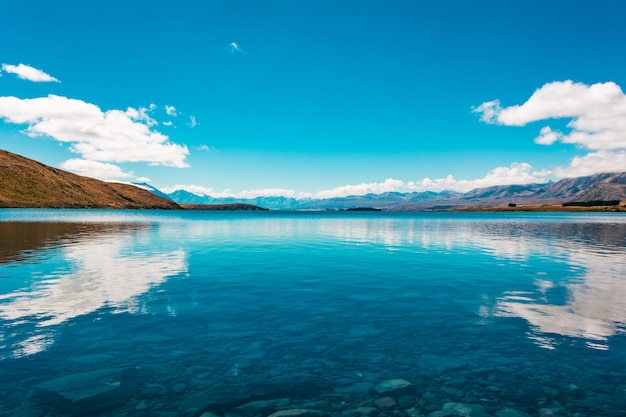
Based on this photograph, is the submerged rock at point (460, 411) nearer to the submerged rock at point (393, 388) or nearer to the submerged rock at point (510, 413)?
the submerged rock at point (510, 413)

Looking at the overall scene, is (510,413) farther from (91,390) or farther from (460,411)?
(91,390)

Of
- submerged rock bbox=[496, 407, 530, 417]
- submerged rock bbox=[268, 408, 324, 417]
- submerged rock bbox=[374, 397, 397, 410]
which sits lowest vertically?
submerged rock bbox=[496, 407, 530, 417]

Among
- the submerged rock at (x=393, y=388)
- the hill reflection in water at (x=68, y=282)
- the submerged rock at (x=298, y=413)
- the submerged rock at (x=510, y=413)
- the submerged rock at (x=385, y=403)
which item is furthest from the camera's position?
the hill reflection in water at (x=68, y=282)

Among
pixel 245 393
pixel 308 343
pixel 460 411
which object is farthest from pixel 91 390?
pixel 460 411

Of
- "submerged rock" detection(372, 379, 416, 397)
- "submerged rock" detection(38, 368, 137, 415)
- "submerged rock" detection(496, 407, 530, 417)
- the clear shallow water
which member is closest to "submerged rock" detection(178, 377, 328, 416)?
the clear shallow water

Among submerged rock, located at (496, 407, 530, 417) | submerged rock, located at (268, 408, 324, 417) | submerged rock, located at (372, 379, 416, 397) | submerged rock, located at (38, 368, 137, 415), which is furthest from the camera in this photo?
submerged rock, located at (372, 379, 416, 397)

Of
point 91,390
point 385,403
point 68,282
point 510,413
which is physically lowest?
point 510,413

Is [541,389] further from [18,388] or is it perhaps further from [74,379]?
[18,388]

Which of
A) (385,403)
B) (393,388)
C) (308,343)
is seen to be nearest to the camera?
(385,403)

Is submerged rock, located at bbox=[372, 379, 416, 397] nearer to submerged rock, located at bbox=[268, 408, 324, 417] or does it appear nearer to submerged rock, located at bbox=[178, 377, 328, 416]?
submerged rock, located at bbox=[178, 377, 328, 416]

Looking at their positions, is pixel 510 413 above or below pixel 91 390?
below

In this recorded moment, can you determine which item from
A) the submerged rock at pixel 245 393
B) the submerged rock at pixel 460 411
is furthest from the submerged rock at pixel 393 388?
the submerged rock at pixel 245 393

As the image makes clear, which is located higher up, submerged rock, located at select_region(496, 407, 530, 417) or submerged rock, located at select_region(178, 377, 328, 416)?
submerged rock, located at select_region(178, 377, 328, 416)

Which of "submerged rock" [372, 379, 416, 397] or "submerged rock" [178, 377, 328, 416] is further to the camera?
"submerged rock" [372, 379, 416, 397]
